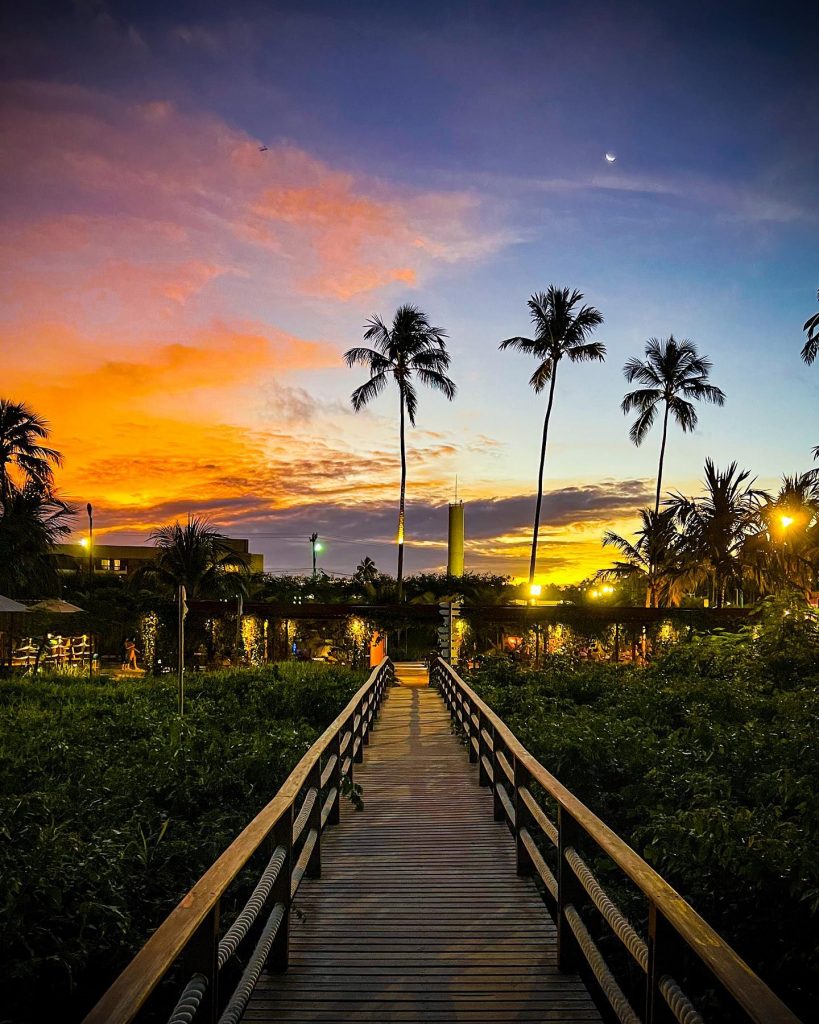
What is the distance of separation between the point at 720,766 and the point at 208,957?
744cm

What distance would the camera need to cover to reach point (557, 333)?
33.9m

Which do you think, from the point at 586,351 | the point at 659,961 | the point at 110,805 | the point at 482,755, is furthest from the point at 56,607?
the point at 586,351

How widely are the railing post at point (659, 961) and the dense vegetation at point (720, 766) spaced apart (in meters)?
2.48

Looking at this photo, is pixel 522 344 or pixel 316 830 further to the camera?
pixel 522 344

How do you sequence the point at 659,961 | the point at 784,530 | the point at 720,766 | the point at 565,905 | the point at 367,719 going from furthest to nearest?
1. the point at 784,530
2. the point at 367,719
3. the point at 720,766
4. the point at 565,905
5. the point at 659,961

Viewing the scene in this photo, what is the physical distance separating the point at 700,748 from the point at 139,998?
919 cm

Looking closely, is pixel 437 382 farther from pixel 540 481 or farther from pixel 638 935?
pixel 638 935

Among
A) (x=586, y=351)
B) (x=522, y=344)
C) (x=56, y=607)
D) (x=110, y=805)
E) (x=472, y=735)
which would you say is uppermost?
(x=522, y=344)

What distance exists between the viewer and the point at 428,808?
769 centimetres

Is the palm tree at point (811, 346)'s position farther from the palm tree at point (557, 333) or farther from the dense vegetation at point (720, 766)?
the palm tree at point (557, 333)

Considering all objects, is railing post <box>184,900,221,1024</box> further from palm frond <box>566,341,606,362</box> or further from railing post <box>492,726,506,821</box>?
palm frond <box>566,341,606,362</box>

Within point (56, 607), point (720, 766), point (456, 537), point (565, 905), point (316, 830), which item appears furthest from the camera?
point (456, 537)

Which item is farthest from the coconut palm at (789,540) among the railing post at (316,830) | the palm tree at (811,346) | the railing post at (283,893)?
the railing post at (283,893)

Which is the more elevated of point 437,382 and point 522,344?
point 522,344
